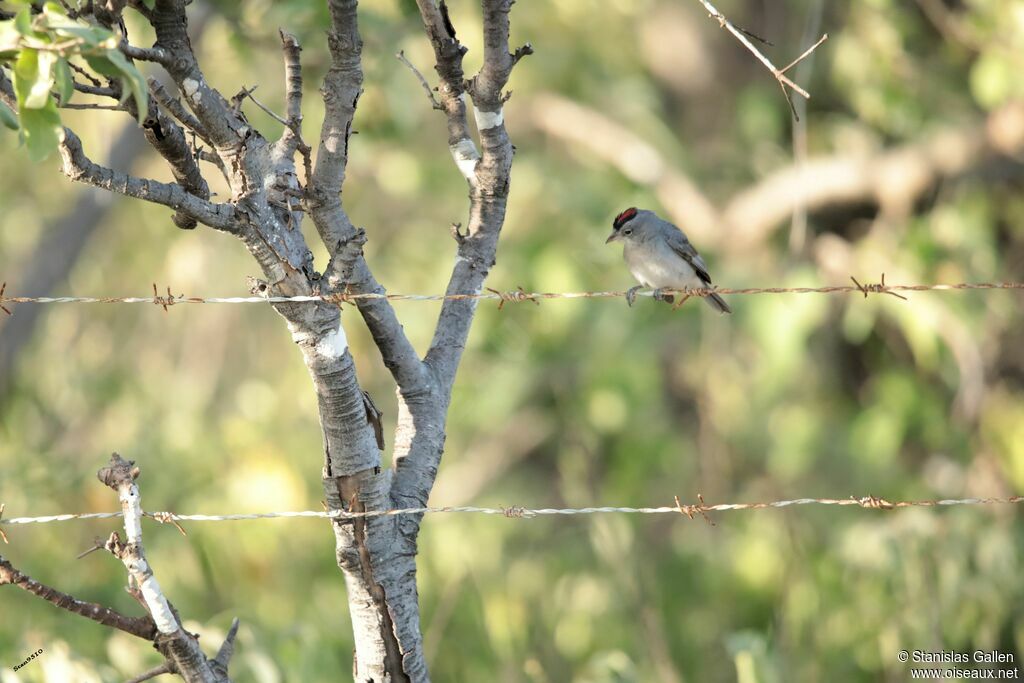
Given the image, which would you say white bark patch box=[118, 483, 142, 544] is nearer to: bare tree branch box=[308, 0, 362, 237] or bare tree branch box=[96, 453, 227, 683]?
bare tree branch box=[96, 453, 227, 683]

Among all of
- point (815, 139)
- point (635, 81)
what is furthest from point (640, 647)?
point (635, 81)

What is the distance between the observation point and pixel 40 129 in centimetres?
157

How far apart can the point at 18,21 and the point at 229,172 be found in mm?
793

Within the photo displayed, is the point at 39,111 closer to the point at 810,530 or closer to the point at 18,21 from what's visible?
the point at 18,21

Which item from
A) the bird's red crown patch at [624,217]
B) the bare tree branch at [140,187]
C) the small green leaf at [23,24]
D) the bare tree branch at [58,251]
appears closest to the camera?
the small green leaf at [23,24]

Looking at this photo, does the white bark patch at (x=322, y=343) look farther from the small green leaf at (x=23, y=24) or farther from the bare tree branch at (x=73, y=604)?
the small green leaf at (x=23, y=24)

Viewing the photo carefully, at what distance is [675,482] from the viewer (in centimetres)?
896

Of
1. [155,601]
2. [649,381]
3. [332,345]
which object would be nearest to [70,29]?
[332,345]

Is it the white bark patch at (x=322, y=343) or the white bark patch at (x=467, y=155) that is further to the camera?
the white bark patch at (x=467, y=155)

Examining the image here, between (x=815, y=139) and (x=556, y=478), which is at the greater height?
(x=815, y=139)

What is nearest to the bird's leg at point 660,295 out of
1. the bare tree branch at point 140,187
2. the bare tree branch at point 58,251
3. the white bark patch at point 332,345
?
the white bark patch at point 332,345

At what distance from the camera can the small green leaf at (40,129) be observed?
1.56m

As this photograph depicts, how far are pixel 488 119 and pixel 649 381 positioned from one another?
201 inches

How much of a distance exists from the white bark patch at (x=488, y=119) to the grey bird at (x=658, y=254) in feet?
5.19
